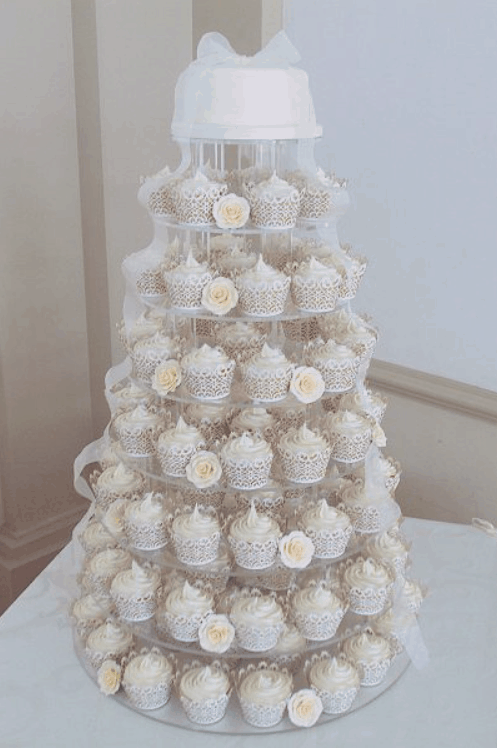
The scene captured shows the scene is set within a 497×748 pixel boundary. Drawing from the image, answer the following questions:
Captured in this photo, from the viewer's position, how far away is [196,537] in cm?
146

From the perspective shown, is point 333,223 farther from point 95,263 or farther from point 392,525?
point 95,263

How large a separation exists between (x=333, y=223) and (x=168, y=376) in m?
0.40

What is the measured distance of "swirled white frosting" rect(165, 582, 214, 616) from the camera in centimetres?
148

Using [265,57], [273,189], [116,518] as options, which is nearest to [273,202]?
[273,189]

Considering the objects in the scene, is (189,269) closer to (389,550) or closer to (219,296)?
(219,296)

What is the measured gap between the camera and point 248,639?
1483mm

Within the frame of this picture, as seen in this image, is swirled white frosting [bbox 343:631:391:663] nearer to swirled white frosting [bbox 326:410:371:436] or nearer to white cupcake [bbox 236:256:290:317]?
swirled white frosting [bbox 326:410:371:436]

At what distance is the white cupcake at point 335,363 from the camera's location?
1463mm

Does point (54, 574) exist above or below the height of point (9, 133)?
below

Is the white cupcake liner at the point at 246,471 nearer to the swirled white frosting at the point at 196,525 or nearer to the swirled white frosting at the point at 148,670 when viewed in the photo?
the swirled white frosting at the point at 196,525

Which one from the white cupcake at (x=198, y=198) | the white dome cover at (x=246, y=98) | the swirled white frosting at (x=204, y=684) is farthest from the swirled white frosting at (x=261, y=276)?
the swirled white frosting at (x=204, y=684)

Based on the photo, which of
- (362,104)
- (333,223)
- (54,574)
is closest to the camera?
(333,223)

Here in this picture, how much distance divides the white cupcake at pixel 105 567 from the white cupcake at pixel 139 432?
237 millimetres

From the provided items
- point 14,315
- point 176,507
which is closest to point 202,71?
point 176,507
